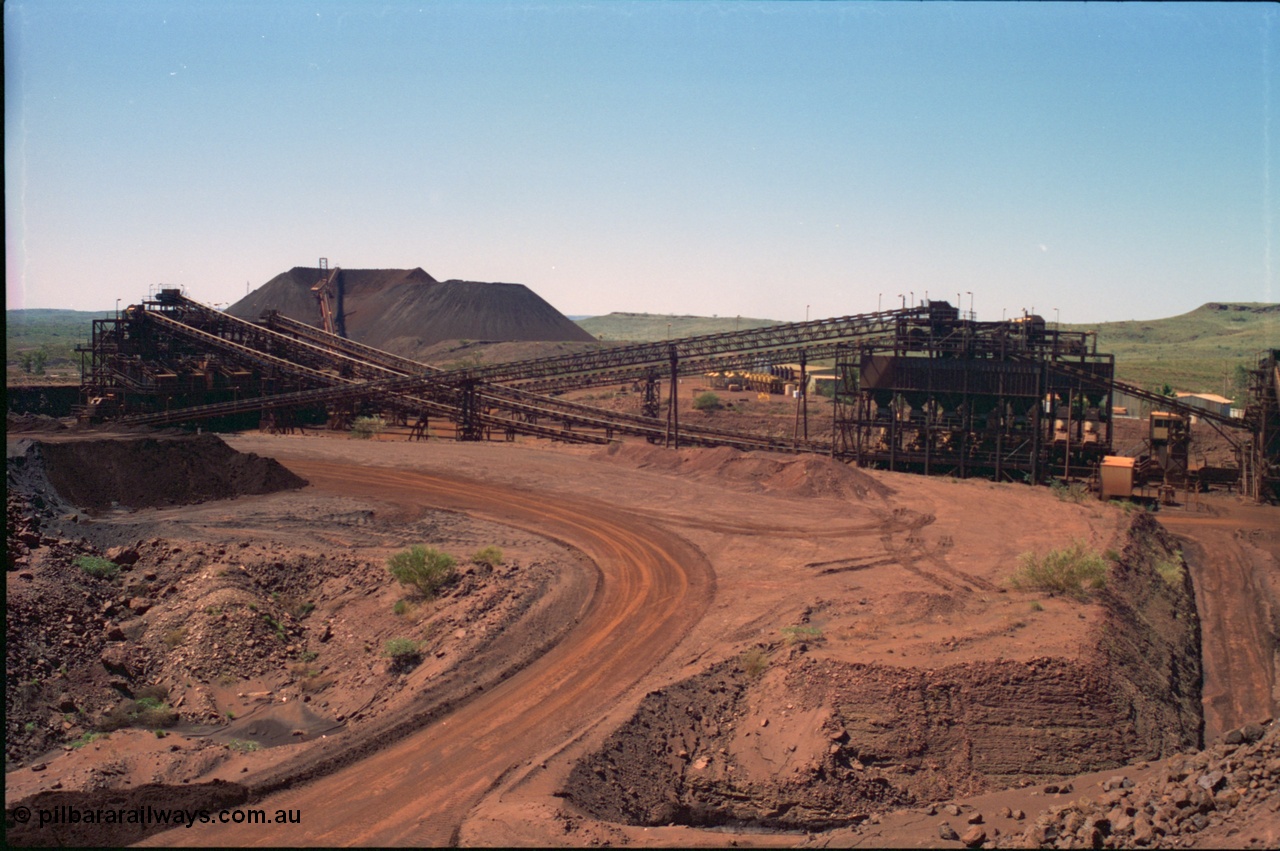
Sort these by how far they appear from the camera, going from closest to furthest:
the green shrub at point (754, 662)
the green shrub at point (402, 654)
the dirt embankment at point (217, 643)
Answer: the dirt embankment at point (217, 643)
the green shrub at point (754, 662)
the green shrub at point (402, 654)

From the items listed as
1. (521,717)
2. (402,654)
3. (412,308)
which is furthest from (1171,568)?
(412,308)

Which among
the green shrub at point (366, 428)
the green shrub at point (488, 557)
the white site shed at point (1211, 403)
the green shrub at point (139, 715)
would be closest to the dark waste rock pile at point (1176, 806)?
the green shrub at point (139, 715)

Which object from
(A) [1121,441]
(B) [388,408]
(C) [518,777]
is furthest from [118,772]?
(A) [1121,441]

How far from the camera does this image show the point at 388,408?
56750 mm

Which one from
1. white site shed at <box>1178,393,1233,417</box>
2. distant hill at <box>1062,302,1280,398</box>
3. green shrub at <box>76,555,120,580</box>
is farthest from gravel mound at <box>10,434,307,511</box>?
distant hill at <box>1062,302,1280,398</box>

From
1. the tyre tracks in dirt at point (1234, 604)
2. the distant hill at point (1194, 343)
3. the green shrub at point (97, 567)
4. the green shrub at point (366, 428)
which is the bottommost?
the tyre tracks in dirt at point (1234, 604)

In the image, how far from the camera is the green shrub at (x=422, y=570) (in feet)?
78.3

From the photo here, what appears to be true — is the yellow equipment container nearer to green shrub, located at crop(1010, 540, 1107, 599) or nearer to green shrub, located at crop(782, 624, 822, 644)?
green shrub, located at crop(1010, 540, 1107, 599)

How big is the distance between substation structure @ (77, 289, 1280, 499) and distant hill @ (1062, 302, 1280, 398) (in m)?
38.4

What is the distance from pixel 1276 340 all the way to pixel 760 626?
135m

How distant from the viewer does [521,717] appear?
17547 mm

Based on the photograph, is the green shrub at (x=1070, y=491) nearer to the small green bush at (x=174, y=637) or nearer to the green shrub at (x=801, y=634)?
the green shrub at (x=801, y=634)

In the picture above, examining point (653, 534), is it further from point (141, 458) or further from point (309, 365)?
point (309, 365)

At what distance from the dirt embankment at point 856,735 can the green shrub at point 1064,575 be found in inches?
153
